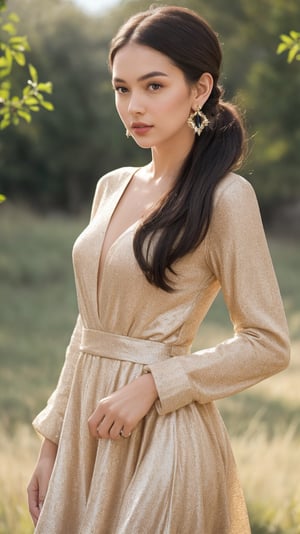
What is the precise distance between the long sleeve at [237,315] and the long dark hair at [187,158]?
56 mm

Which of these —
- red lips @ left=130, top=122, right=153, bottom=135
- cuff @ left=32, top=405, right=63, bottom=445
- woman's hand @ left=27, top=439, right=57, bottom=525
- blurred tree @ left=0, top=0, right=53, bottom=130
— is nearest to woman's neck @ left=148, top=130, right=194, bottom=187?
red lips @ left=130, top=122, right=153, bottom=135

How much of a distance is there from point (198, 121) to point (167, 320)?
56 cm

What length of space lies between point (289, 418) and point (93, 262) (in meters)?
6.41

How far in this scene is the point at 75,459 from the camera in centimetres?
243

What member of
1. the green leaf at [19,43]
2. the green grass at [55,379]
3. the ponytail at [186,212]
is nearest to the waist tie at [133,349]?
the ponytail at [186,212]

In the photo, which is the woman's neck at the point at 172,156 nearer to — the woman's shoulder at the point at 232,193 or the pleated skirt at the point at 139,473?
the woman's shoulder at the point at 232,193

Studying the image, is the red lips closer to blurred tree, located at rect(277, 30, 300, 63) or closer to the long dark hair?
the long dark hair

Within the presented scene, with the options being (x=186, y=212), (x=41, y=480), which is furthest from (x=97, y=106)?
(x=186, y=212)

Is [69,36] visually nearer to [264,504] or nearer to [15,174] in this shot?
[15,174]

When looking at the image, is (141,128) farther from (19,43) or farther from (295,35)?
(295,35)

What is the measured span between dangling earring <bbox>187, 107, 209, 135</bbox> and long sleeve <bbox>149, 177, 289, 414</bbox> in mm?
217

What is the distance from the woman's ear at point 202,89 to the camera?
2400 mm

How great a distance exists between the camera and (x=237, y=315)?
7.57 feet

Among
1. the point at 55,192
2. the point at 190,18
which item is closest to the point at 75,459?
the point at 190,18
